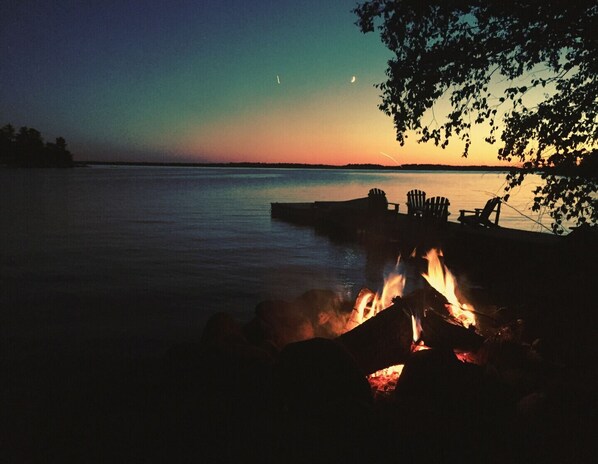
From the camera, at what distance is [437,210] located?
1950 cm

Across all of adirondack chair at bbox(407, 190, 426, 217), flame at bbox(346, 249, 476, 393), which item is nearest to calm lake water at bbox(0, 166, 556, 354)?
adirondack chair at bbox(407, 190, 426, 217)

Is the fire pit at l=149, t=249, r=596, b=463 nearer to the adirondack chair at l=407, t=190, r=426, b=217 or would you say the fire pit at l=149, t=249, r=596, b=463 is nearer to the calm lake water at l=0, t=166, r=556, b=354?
the calm lake water at l=0, t=166, r=556, b=354

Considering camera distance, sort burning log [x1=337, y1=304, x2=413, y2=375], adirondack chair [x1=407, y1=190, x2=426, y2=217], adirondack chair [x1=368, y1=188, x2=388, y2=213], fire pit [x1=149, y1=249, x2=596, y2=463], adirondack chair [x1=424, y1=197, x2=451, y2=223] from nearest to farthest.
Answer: fire pit [x1=149, y1=249, x2=596, y2=463] < burning log [x1=337, y1=304, x2=413, y2=375] < adirondack chair [x1=424, y1=197, x2=451, y2=223] < adirondack chair [x1=407, y1=190, x2=426, y2=217] < adirondack chair [x1=368, y1=188, x2=388, y2=213]

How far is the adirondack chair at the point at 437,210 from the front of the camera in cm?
1914

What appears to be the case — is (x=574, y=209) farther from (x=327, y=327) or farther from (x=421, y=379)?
(x=327, y=327)

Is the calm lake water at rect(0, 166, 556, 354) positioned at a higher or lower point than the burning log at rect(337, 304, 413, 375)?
lower

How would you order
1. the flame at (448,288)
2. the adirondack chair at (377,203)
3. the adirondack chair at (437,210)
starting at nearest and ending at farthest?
the flame at (448,288) < the adirondack chair at (437,210) < the adirondack chair at (377,203)

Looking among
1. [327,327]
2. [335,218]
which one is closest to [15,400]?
[327,327]

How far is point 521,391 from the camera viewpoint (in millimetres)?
5293

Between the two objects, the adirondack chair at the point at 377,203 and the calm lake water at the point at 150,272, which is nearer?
the calm lake water at the point at 150,272

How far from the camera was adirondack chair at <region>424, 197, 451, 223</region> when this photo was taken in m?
19.1

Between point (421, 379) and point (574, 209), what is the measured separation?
178 inches

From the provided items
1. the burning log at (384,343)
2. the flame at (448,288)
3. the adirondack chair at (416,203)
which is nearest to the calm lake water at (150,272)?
the adirondack chair at (416,203)

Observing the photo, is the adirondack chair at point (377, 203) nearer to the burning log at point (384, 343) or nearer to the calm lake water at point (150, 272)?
the calm lake water at point (150, 272)
